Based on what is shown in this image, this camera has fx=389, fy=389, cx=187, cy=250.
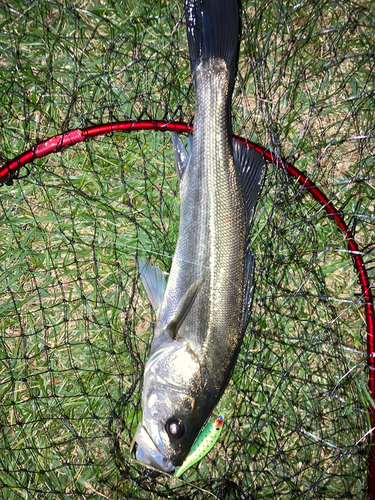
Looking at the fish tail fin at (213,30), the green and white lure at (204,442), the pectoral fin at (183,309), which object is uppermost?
the fish tail fin at (213,30)

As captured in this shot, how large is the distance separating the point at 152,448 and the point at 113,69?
280cm

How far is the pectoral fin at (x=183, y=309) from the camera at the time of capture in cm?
254

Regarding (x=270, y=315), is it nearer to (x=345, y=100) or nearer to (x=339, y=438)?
(x=339, y=438)

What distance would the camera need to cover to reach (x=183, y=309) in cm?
255

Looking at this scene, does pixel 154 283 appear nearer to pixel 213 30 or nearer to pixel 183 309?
pixel 183 309

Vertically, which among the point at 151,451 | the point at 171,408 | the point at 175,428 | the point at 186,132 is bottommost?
the point at 151,451

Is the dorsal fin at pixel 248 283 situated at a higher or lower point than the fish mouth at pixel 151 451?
higher

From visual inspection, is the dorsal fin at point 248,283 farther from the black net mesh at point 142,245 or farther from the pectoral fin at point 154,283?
the pectoral fin at point 154,283

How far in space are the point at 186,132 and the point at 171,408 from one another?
1.89 m

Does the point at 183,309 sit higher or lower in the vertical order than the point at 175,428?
higher

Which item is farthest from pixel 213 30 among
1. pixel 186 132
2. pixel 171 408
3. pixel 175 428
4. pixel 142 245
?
pixel 175 428

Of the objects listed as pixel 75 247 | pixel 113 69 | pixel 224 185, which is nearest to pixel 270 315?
pixel 224 185

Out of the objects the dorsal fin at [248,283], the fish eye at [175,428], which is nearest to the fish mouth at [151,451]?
the fish eye at [175,428]

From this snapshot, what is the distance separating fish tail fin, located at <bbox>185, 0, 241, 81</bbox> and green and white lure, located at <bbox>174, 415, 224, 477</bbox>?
2.46 m
